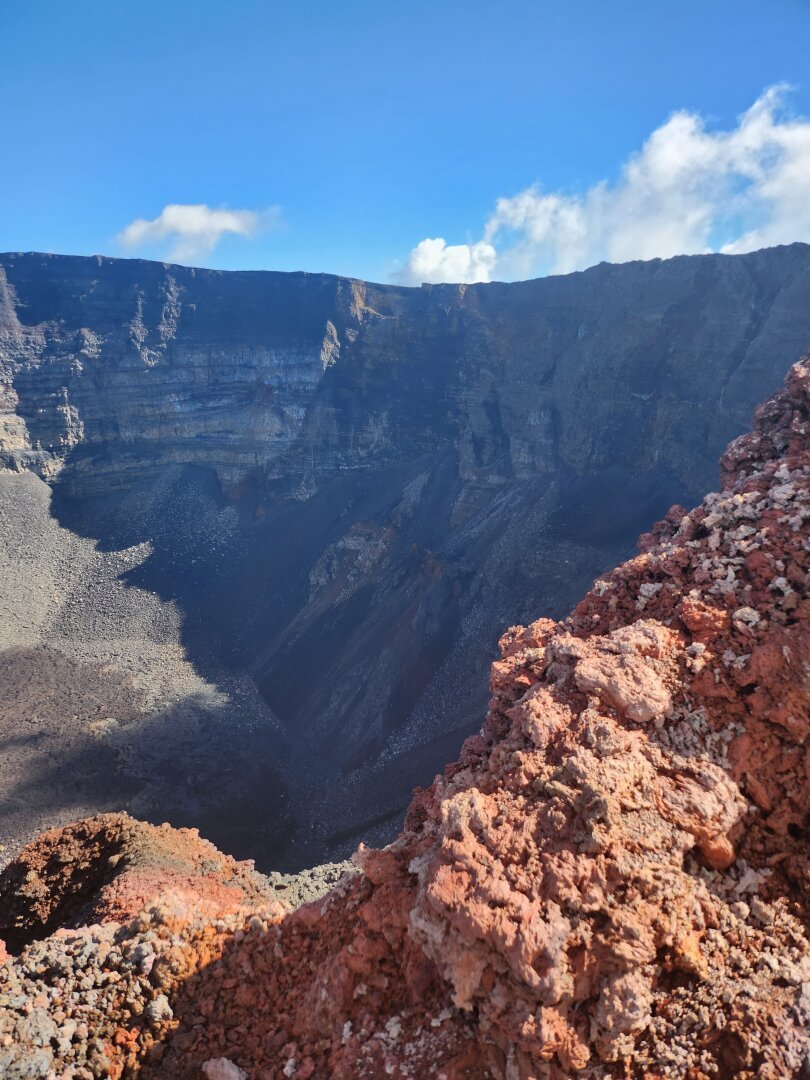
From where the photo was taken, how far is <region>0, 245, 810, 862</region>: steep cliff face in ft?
103

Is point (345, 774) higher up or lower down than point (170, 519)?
lower down

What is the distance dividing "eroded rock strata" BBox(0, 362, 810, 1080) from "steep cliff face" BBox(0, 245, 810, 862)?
56.2 feet

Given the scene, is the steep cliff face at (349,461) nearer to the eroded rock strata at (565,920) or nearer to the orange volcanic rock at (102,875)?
the orange volcanic rock at (102,875)

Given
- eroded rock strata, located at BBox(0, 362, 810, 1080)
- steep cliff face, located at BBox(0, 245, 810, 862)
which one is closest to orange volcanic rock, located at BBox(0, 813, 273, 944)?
eroded rock strata, located at BBox(0, 362, 810, 1080)

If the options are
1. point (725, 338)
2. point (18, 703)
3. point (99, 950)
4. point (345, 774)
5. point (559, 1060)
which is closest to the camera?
point (559, 1060)

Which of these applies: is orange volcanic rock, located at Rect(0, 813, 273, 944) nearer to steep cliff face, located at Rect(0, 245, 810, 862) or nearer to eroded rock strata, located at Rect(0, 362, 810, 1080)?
eroded rock strata, located at Rect(0, 362, 810, 1080)

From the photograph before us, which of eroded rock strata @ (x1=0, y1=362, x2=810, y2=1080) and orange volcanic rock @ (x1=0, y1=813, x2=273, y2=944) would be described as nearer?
eroded rock strata @ (x1=0, y1=362, x2=810, y2=1080)

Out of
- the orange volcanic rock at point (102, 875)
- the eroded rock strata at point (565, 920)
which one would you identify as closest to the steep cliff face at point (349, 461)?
the orange volcanic rock at point (102, 875)

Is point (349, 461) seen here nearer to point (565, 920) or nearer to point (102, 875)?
point (102, 875)

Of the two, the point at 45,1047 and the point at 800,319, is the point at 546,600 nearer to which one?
the point at 800,319

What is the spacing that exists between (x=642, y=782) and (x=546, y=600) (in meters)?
27.2

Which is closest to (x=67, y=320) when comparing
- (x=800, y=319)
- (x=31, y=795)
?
(x=31, y=795)

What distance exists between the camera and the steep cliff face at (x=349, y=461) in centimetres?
3147

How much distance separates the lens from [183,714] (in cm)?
3250
